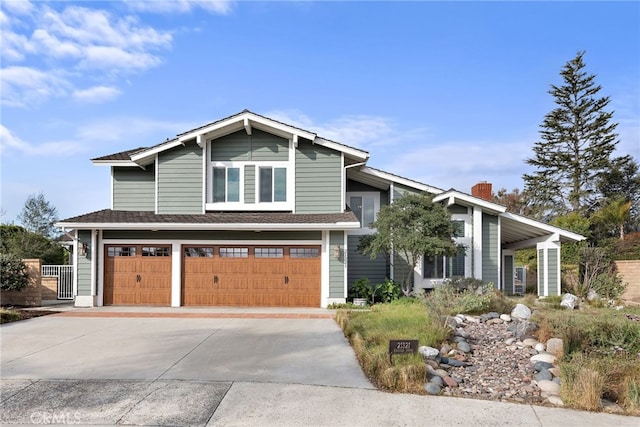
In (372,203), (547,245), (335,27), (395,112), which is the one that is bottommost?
(547,245)

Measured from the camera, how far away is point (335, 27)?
541 inches

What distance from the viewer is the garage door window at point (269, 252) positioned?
→ 16.4 m

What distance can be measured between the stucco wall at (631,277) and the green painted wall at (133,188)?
19145mm

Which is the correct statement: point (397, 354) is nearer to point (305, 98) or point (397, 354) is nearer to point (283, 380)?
point (283, 380)

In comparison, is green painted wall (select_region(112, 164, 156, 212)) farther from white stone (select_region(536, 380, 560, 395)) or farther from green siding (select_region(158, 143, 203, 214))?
white stone (select_region(536, 380, 560, 395))

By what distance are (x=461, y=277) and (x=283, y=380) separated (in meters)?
11.7

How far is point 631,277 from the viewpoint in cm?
1916

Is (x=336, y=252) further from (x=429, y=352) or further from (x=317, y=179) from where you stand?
(x=429, y=352)

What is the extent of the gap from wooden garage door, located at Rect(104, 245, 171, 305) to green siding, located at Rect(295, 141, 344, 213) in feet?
16.9

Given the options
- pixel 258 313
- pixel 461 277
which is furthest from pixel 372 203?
pixel 258 313

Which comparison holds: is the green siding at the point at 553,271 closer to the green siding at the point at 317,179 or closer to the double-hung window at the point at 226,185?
the green siding at the point at 317,179

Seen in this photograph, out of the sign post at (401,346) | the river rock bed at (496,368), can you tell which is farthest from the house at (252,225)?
the sign post at (401,346)

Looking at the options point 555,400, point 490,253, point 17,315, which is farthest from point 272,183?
point 555,400

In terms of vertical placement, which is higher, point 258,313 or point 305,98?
point 305,98
